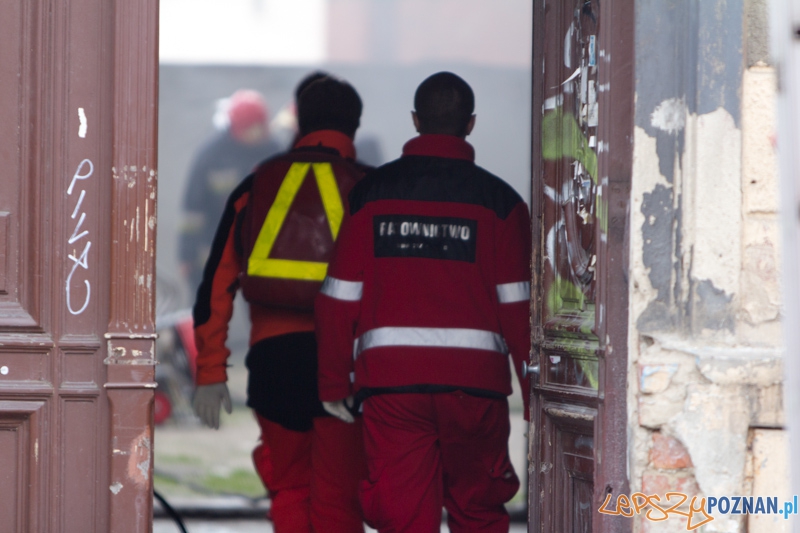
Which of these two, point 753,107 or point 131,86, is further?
point 131,86

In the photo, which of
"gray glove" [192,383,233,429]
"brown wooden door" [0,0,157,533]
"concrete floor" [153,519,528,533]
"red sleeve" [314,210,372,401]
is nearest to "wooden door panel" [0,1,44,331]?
"brown wooden door" [0,0,157,533]

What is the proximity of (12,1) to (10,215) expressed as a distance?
1.98 ft

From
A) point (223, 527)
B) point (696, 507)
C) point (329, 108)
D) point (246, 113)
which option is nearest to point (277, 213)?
point (329, 108)

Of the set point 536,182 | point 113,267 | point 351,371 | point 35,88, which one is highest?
point 35,88

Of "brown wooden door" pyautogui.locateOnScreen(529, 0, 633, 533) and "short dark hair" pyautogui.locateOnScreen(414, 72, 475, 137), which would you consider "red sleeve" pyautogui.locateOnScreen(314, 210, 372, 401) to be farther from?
"brown wooden door" pyautogui.locateOnScreen(529, 0, 633, 533)

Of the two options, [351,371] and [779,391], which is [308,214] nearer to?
[351,371]

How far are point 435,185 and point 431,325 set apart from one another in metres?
0.47

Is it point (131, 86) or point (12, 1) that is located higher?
point (12, 1)

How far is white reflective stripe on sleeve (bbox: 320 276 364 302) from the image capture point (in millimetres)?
3436

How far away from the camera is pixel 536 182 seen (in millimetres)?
3150

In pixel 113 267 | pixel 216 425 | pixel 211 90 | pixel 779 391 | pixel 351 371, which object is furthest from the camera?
pixel 211 90

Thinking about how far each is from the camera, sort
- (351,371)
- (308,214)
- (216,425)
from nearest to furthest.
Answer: (351,371)
(308,214)
(216,425)

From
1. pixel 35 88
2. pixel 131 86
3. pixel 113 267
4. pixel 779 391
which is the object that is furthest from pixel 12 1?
pixel 779 391

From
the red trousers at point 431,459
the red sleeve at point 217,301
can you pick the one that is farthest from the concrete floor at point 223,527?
the red trousers at point 431,459
